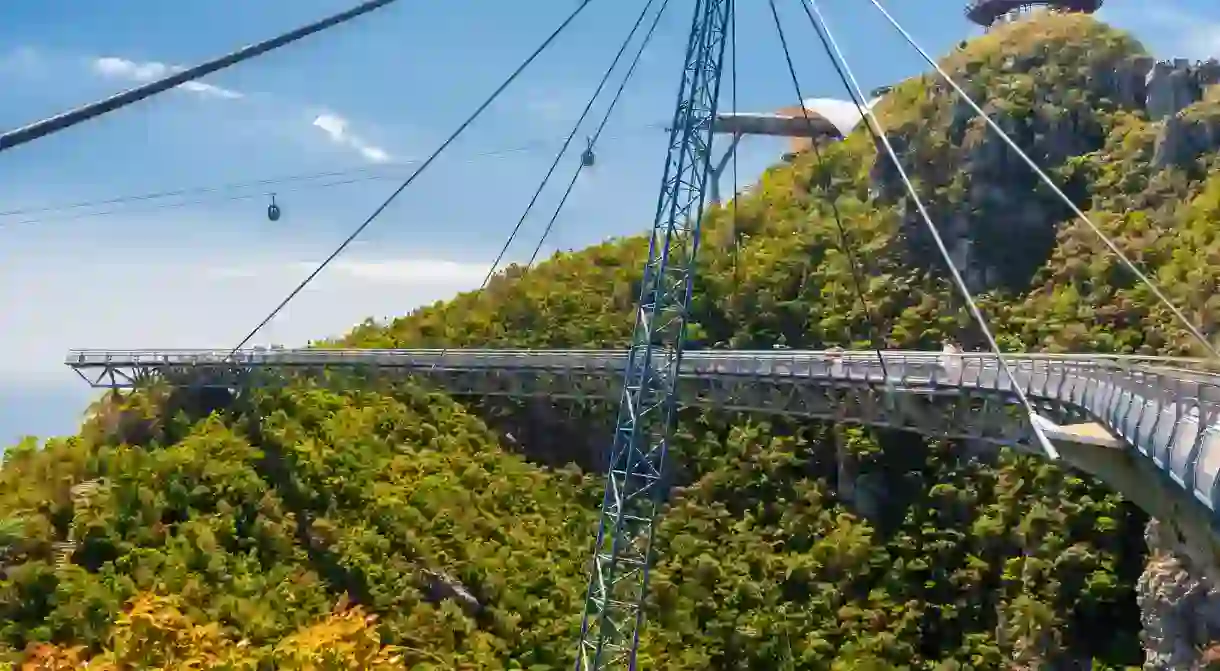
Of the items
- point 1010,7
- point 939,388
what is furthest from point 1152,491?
point 1010,7

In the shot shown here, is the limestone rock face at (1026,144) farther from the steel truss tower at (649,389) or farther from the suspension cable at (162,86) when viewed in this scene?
the suspension cable at (162,86)

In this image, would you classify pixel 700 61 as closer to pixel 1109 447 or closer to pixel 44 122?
pixel 1109 447

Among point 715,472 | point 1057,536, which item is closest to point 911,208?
point 715,472

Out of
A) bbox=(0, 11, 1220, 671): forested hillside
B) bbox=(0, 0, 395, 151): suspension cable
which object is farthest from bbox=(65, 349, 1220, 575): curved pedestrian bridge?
bbox=(0, 0, 395, 151): suspension cable

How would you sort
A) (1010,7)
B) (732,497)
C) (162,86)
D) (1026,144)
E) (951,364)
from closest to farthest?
(162,86) → (951,364) → (732,497) → (1026,144) → (1010,7)

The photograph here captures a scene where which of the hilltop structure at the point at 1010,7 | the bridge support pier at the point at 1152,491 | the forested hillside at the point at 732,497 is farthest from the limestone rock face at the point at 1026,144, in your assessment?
the bridge support pier at the point at 1152,491

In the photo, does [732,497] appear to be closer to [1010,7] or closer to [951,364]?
[951,364]
